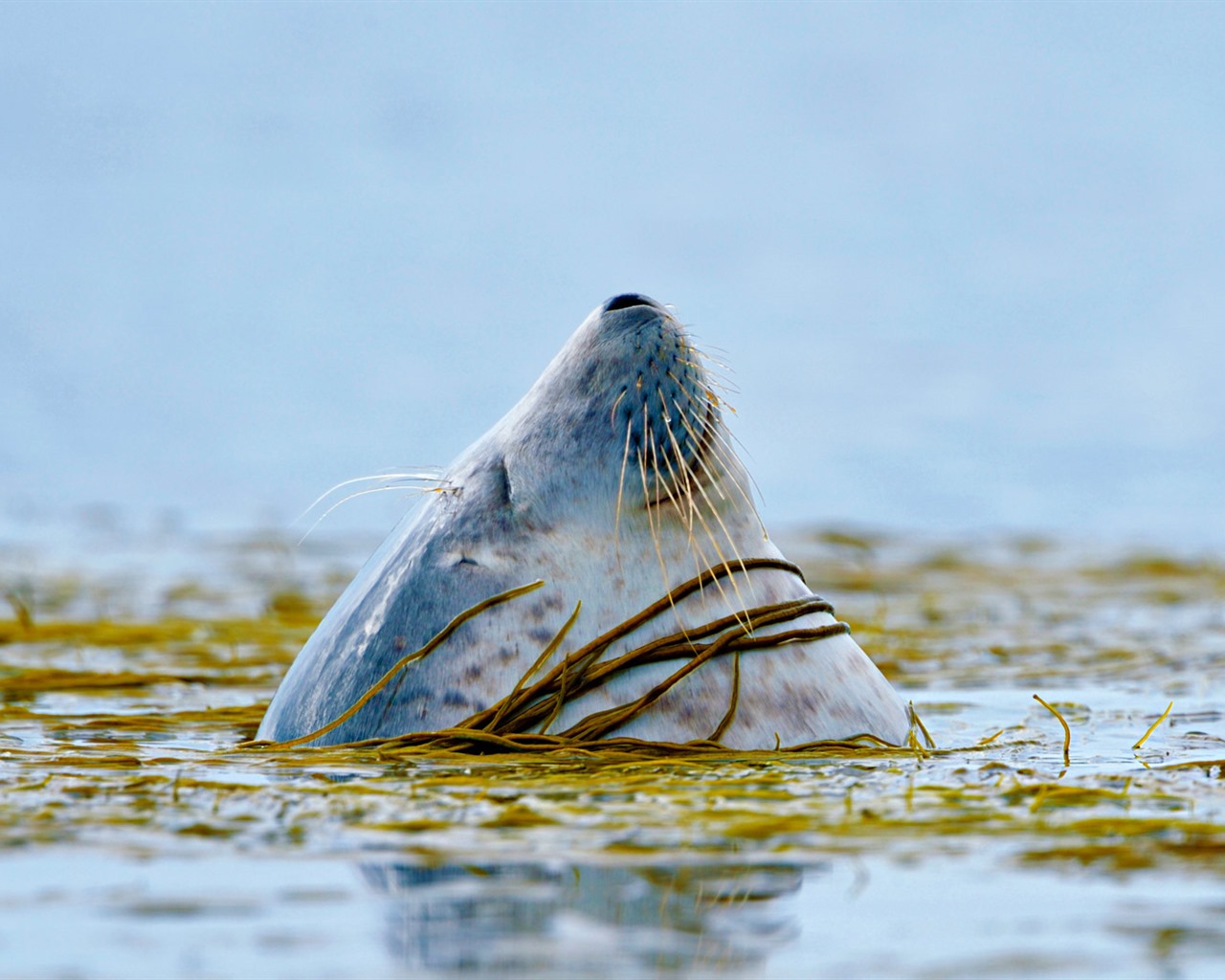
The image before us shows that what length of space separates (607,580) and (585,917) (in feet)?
5.68

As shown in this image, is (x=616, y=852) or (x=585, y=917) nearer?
(x=585, y=917)

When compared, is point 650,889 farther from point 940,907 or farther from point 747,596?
point 747,596

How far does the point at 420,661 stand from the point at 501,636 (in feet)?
0.69

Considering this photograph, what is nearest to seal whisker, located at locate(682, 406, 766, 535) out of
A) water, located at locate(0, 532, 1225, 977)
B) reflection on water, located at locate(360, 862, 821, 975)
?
water, located at locate(0, 532, 1225, 977)

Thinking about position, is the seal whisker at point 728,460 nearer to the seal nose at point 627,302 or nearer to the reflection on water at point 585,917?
the seal nose at point 627,302

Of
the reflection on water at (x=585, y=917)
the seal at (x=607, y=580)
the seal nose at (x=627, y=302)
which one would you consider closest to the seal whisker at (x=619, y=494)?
the seal at (x=607, y=580)

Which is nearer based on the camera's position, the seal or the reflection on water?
the reflection on water

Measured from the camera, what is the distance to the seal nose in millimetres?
4643

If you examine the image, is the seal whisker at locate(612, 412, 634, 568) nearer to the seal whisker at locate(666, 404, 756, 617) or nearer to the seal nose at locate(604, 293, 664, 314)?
the seal whisker at locate(666, 404, 756, 617)

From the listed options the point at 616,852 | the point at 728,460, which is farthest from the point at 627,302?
the point at 616,852

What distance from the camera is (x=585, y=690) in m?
4.41

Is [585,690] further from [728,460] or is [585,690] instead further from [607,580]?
[728,460]

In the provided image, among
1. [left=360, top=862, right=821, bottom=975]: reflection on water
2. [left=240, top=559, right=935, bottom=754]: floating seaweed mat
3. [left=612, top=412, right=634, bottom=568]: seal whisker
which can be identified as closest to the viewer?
[left=360, top=862, right=821, bottom=975]: reflection on water

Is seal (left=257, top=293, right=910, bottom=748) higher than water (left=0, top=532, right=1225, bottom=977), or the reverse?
seal (left=257, top=293, right=910, bottom=748)
